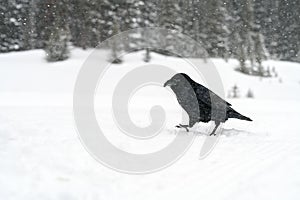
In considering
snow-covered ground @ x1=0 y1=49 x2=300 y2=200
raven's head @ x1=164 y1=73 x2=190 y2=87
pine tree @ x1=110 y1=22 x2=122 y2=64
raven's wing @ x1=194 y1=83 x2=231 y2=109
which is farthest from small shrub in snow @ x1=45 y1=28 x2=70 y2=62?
raven's wing @ x1=194 y1=83 x2=231 y2=109

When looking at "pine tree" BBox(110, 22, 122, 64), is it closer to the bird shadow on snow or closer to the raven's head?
the bird shadow on snow

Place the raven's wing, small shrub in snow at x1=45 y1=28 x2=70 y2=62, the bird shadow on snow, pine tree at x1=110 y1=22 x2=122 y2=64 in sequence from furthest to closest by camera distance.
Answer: pine tree at x1=110 y1=22 x2=122 y2=64 < small shrub in snow at x1=45 y1=28 x2=70 y2=62 < the bird shadow on snow < the raven's wing

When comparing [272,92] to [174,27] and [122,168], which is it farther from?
[122,168]

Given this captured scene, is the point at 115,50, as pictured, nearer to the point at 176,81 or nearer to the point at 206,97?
the point at 176,81

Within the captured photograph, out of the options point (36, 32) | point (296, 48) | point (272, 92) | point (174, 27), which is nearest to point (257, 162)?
point (272, 92)

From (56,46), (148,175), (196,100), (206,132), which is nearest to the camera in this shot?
(148,175)

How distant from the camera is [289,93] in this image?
1895 centimetres

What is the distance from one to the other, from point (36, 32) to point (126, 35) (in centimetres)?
1166

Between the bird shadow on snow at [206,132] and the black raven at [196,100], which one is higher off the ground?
the black raven at [196,100]

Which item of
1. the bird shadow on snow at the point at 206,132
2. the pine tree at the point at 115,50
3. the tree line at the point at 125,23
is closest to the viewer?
the bird shadow on snow at the point at 206,132

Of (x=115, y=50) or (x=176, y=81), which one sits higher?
(x=176, y=81)

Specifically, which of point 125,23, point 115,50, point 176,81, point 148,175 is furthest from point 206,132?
point 125,23

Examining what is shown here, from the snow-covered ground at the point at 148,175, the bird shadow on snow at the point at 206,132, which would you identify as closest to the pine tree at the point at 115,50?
the snow-covered ground at the point at 148,175

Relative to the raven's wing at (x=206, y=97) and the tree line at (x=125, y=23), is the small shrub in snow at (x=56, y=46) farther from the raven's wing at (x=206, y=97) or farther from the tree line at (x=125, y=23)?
the raven's wing at (x=206, y=97)
